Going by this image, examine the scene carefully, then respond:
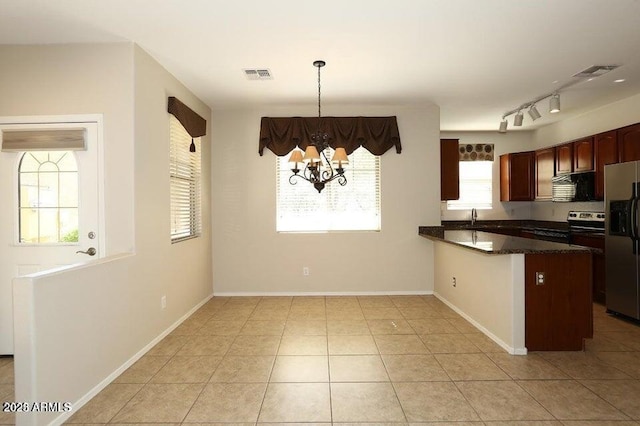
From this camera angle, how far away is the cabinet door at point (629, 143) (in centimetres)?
437

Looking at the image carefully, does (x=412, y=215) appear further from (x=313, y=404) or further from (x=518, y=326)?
(x=313, y=404)

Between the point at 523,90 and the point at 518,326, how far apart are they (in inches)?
117

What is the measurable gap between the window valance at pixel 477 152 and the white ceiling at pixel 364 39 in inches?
92.5

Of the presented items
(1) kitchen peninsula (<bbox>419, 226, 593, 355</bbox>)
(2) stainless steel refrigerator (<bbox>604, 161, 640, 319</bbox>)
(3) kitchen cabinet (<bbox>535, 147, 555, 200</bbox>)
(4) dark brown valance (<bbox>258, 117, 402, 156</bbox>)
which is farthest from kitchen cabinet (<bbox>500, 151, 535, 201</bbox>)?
(1) kitchen peninsula (<bbox>419, 226, 593, 355</bbox>)

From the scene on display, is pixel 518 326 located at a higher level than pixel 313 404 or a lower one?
higher

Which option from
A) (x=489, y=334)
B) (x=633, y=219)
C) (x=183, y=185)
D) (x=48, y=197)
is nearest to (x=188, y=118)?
(x=183, y=185)

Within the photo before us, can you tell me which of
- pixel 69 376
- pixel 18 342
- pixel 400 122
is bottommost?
pixel 69 376

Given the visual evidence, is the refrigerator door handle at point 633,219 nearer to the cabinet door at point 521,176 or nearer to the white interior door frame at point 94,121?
the cabinet door at point 521,176

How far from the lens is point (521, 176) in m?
6.60

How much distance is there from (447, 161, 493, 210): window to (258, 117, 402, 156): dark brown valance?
97.8 inches

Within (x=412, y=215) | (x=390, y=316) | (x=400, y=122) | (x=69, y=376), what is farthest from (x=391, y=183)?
(x=69, y=376)

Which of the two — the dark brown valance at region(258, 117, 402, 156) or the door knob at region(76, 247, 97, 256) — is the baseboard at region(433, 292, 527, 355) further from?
the door knob at region(76, 247, 97, 256)

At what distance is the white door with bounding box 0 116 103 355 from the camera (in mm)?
3176

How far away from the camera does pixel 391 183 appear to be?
17.5 ft
